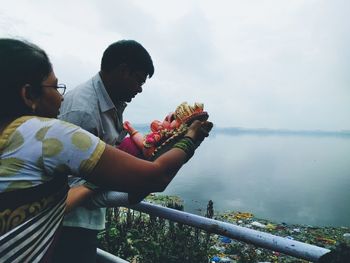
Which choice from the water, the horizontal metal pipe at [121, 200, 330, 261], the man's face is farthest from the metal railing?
the water

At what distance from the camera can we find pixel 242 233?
65.8 inches

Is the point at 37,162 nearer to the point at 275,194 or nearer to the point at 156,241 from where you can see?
the point at 156,241

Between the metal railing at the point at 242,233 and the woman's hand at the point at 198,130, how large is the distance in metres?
0.52

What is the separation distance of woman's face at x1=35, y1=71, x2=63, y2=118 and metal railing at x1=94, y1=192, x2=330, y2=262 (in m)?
0.72

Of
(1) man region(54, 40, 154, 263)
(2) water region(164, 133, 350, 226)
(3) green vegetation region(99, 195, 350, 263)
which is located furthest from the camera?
(2) water region(164, 133, 350, 226)

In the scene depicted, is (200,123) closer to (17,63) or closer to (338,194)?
(17,63)

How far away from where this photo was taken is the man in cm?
184

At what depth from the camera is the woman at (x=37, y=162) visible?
3.49 feet

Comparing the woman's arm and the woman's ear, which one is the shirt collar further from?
the woman's ear

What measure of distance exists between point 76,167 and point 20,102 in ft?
1.02

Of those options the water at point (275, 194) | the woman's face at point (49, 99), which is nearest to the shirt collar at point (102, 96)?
the woman's face at point (49, 99)

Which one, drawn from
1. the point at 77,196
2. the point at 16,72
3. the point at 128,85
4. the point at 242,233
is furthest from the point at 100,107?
the point at 242,233

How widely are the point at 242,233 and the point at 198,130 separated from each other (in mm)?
583

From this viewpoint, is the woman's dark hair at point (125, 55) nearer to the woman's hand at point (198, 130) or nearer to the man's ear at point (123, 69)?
the man's ear at point (123, 69)
